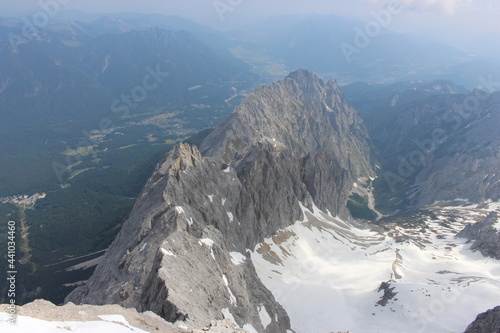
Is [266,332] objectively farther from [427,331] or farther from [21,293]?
[21,293]

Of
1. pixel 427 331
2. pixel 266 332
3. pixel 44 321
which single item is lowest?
pixel 427 331

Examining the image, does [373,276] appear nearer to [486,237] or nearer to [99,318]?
[486,237]

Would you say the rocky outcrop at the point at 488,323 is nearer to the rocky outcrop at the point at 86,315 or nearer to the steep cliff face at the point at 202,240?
the steep cliff face at the point at 202,240

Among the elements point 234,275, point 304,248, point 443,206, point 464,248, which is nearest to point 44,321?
point 234,275

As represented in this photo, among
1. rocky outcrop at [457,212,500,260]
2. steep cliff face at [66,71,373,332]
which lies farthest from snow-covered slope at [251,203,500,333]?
steep cliff face at [66,71,373,332]

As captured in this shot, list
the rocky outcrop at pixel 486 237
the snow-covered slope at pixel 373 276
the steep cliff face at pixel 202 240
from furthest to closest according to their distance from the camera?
the rocky outcrop at pixel 486 237
the snow-covered slope at pixel 373 276
the steep cliff face at pixel 202 240

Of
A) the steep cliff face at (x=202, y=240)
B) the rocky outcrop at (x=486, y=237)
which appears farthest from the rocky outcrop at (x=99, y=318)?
the rocky outcrop at (x=486, y=237)

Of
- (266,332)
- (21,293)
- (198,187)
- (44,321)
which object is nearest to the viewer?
(44,321)
